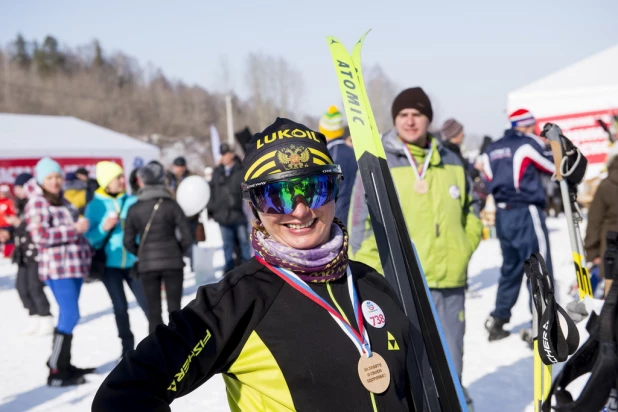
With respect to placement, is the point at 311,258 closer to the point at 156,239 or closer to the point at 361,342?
the point at 361,342

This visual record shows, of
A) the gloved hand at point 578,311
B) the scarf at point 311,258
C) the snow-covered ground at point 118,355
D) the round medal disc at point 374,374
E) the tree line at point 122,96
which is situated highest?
the tree line at point 122,96

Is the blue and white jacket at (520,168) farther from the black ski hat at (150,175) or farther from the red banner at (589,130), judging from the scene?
the red banner at (589,130)

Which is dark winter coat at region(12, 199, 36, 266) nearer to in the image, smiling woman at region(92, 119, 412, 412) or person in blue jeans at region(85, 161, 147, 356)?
person in blue jeans at region(85, 161, 147, 356)

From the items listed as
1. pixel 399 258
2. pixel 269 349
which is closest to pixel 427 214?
pixel 399 258

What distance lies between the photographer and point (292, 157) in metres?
1.64

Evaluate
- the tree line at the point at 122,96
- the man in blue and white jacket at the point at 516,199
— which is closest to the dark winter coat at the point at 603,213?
the man in blue and white jacket at the point at 516,199

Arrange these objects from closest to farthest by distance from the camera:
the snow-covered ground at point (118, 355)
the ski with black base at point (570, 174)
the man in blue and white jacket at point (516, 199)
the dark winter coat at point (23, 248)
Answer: the ski with black base at point (570, 174), the snow-covered ground at point (118, 355), the man in blue and white jacket at point (516, 199), the dark winter coat at point (23, 248)

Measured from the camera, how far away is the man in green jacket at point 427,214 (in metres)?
3.56

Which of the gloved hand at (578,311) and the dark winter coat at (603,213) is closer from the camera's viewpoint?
the gloved hand at (578,311)

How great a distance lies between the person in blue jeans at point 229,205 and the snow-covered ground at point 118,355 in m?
1.08

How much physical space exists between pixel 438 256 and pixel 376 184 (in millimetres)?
1438

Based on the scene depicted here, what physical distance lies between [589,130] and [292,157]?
49.9 ft

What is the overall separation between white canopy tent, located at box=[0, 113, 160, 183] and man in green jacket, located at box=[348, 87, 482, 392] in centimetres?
1185

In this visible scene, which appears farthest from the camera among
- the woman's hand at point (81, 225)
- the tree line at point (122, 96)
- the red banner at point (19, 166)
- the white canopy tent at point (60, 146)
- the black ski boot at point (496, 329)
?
the tree line at point (122, 96)
